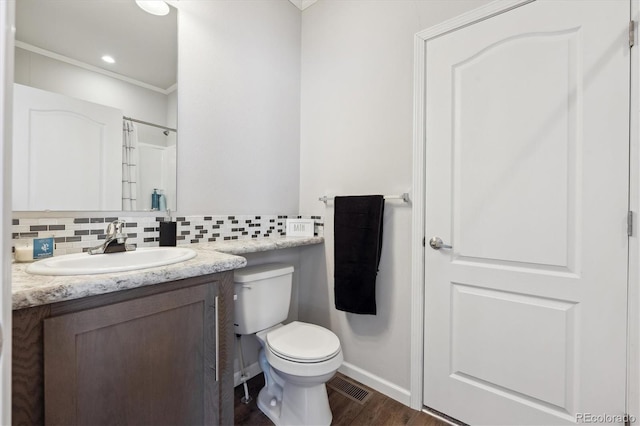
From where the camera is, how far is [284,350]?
133 cm

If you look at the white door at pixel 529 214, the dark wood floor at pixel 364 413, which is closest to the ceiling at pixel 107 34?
the white door at pixel 529 214

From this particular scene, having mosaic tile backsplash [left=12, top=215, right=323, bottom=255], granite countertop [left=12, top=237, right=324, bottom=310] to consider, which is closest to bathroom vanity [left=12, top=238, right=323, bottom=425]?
granite countertop [left=12, top=237, right=324, bottom=310]

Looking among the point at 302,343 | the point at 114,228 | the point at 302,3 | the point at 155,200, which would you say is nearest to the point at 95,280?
the point at 114,228

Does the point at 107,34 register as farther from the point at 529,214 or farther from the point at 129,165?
the point at 529,214

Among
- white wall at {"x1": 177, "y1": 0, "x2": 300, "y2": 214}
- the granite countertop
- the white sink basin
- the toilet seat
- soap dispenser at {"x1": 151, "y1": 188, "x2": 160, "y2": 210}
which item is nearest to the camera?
the granite countertop

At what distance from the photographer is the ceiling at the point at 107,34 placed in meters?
1.11

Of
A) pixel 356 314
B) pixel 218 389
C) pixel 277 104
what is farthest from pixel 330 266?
pixel 277 104

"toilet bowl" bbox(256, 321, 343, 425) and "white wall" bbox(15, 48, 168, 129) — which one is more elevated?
"white wall" bbox(15, 48, 168, 129)

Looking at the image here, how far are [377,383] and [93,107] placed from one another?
204 centimetres

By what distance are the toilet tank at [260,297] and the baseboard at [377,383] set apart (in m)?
0.59

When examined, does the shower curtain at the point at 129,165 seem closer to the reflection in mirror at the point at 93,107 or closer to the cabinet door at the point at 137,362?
the reflection in mirror at the point at 93,107

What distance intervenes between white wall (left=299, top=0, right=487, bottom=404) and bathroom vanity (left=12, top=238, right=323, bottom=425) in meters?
0.92

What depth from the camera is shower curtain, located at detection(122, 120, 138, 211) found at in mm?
1311

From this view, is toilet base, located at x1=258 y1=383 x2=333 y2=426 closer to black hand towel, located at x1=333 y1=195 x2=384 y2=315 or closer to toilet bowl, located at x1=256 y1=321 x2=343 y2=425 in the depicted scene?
toilet bowl, located at x1=256 y1=321 x2=343 y2=425
